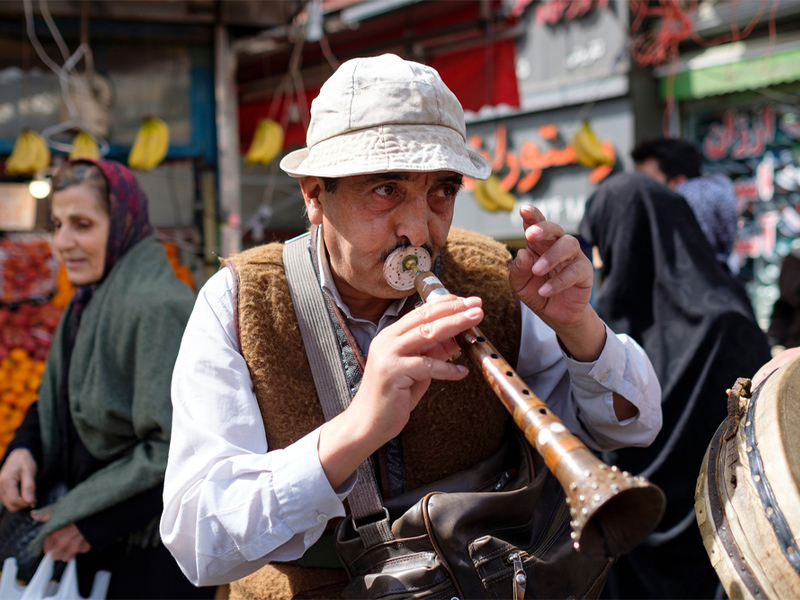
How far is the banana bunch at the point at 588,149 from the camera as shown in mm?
6754

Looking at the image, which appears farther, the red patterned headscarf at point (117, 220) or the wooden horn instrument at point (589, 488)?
the red patterned headscarf at point (117, 220)

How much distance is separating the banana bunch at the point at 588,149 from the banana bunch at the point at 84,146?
480cm

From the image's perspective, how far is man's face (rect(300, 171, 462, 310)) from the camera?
1.54 m

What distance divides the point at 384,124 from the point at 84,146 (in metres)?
5.62

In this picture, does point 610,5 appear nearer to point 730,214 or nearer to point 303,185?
point 730,214

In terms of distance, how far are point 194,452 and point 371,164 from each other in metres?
0.76

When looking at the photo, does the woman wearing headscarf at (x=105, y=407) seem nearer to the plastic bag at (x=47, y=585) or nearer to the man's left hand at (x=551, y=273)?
the plastic bag at (x=47, y=585)

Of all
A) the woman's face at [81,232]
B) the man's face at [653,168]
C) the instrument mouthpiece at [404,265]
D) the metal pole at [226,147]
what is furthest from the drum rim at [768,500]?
the metal pole at [226,147]

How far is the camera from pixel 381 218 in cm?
155

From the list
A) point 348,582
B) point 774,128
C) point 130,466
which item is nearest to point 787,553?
point 348,582

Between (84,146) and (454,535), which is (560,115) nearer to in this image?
(84,146)

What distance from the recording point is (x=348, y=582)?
5.30 ft

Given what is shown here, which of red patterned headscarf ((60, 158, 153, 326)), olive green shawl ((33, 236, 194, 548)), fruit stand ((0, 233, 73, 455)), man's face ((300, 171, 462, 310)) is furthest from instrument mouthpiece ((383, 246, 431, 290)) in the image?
fruit stand ((0, 233, 73, 455))

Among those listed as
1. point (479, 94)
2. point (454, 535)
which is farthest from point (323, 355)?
point (479, 94)
